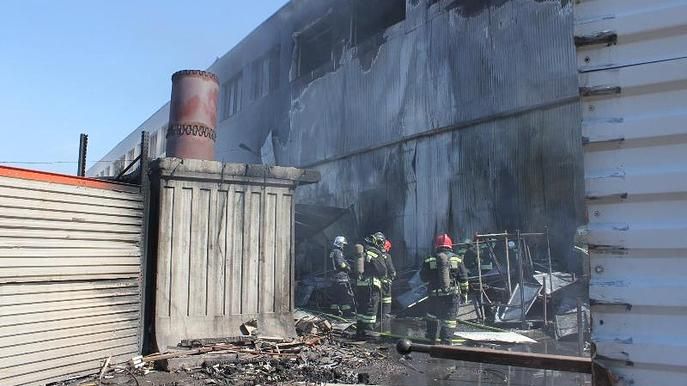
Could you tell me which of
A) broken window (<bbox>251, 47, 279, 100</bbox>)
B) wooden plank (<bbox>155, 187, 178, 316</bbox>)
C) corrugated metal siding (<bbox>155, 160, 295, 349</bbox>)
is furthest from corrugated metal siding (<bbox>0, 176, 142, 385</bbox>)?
broken window (<bbox>251, 47, 279, 100</bbox>)

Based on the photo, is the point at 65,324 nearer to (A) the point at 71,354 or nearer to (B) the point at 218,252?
(A) the point at 71,354

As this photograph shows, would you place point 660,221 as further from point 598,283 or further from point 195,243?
point 195,243

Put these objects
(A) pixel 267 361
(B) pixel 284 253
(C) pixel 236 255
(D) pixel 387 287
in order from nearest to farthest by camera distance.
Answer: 1. (A) pixel 267 361
2. (C) pixel 236 255
3. (B) pixel 284 253
4. (D) pixel 387 287

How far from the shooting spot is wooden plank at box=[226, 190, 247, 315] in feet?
20.5

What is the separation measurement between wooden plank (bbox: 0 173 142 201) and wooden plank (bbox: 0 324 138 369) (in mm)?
1406

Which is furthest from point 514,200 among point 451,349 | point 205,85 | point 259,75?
point 259,75

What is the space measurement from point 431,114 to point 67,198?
29.5 ft

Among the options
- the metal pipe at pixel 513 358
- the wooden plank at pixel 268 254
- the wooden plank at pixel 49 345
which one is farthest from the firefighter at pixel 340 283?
the metal pipe at pixel 513 358

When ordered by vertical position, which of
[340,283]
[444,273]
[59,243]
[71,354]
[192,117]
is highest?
[192,117]

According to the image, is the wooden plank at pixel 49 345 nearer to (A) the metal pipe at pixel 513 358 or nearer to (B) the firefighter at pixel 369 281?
(B) the firefighter at pixel 369 281

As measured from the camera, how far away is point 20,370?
15.4ft

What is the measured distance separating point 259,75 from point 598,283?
19319mm

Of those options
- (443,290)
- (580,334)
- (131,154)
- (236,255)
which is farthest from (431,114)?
(131,154)

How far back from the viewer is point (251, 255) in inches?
253
